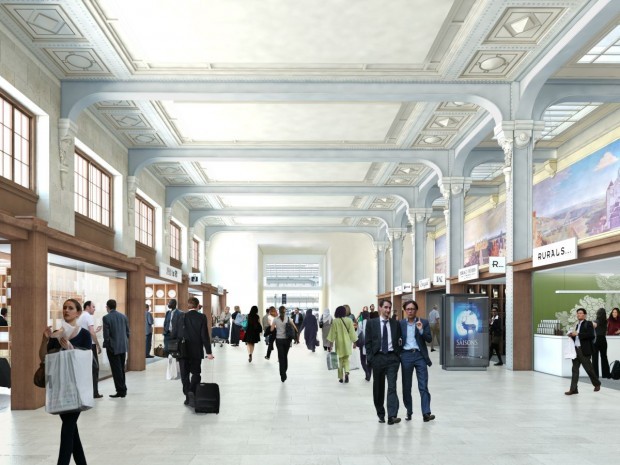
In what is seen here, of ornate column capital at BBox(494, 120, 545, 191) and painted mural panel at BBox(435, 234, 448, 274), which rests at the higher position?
ornate column capital at BBox(494, 120, 545, 191)

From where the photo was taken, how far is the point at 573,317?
1844 centimetres

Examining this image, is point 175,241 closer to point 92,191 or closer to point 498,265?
point 92,191

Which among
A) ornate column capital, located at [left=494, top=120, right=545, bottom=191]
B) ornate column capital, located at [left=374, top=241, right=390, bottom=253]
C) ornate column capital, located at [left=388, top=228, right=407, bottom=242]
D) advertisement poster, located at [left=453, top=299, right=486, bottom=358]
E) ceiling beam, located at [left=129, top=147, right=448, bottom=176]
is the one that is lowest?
advertisement poster, located at [left=453, top=299, right=486, bottom=358]

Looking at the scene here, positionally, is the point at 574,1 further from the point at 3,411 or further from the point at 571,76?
the point at 3,411

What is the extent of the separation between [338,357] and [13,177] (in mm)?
6845

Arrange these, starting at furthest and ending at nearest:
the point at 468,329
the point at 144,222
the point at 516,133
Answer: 1. the point at 144,222
2. the point at 468,329
3. the point at 516,133

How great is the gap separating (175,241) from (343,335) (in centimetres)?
2008

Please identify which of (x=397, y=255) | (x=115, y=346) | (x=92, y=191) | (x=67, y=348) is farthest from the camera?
(x=397, y=255)

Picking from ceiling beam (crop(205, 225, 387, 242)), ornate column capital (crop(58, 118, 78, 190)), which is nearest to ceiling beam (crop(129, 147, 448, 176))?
ornate column capital (crop(58, 118, 78, 190))

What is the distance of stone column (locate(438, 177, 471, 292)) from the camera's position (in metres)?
23.8

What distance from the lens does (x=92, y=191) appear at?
1872 centimetres

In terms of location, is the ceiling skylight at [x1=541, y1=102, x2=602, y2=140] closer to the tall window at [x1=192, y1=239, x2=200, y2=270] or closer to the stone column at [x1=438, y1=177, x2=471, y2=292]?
the stone column at [x1=438, y1=177, x2=471, y2=292]

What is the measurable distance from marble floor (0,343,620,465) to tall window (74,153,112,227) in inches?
203

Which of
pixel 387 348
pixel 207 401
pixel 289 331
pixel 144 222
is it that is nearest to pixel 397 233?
pixel 144 222
